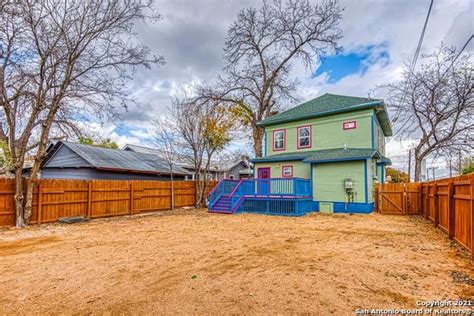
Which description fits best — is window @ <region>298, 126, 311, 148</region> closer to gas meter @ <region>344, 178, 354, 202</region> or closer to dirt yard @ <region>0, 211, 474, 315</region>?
gas meter @ <region>344, 178, 354, 202</region>

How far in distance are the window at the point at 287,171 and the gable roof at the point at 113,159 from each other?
30.1 feet

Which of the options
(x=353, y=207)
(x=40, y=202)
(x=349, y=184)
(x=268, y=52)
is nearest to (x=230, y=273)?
(x=40, y=202)

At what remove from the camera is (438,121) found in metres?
16.9

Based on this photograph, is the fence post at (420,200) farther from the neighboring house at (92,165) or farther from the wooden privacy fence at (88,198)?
the neighboring house at (92,165)

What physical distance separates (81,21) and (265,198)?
10.6 meters

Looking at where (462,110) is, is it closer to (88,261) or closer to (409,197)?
(409,197)

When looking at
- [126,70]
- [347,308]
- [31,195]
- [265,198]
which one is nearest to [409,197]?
[265,198]

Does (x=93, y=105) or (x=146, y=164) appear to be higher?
(x=93, y=105)

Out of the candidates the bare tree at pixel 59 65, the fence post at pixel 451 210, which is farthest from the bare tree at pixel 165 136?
the fence post at pixel 451 210

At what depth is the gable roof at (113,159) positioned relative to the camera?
1645 centimetres

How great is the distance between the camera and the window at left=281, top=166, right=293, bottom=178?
49.4 ft

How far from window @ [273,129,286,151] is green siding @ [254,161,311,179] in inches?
49.1

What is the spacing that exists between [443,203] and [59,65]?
1382 centimetres

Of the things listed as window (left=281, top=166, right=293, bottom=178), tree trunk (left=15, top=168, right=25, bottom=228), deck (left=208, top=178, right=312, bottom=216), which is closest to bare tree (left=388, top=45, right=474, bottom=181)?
window (left=281, top=166, right=293, bottom=178)
